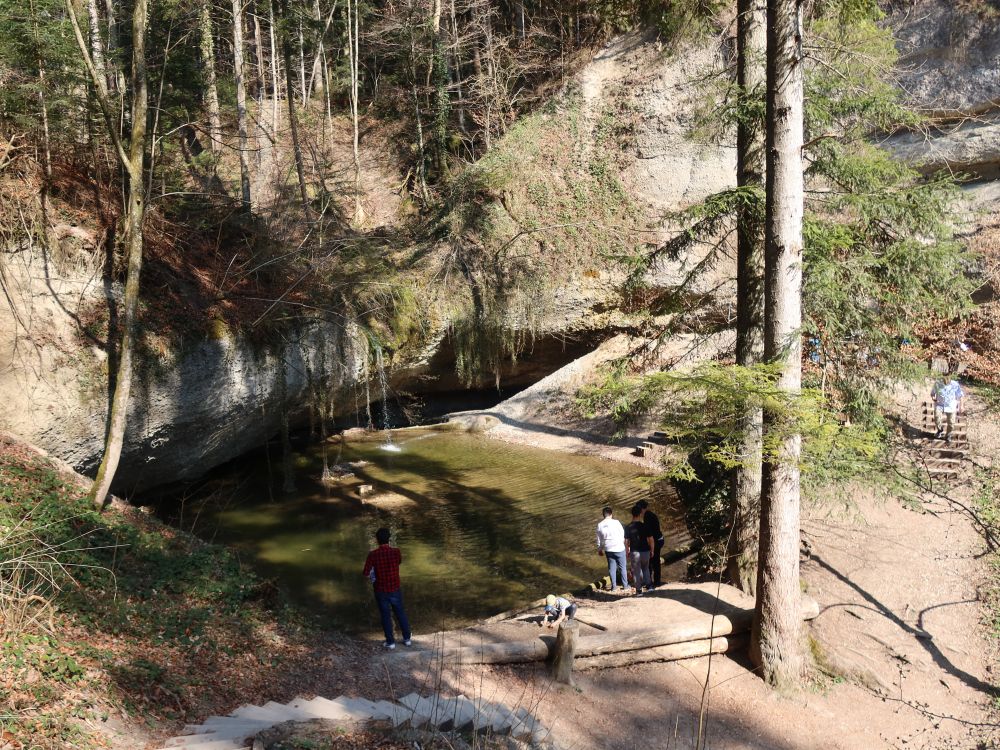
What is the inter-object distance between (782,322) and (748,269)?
187 cm

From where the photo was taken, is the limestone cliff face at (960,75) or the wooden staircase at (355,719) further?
the limestone cliff face at (960,75)

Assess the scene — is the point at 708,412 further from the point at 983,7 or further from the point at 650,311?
the point at 983,7

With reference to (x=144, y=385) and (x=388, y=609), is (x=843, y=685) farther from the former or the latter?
(x=144, y=385)

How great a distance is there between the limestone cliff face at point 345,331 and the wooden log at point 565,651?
19.6ft

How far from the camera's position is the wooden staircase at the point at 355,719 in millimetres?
4880

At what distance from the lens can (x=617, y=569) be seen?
1110cm

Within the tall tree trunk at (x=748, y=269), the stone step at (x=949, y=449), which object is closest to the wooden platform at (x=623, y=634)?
the tall tree trunk at (x=748, y=269)

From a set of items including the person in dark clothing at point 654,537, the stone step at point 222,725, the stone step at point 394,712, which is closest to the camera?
the stone step at point 222,725

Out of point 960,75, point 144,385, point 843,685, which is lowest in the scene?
point 843,685

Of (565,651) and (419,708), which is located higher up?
(419,708)

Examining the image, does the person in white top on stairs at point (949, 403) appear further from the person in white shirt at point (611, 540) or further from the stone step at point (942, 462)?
the person in white shirt at point (611, 540)

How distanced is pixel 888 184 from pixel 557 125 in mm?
18534

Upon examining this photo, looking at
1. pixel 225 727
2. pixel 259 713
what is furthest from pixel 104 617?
pixel 225 727

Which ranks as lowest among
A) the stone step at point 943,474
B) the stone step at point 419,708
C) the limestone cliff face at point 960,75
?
the stone step at point 943,474
